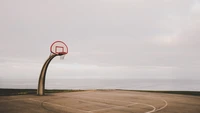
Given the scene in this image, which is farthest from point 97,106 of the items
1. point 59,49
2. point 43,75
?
point 59,49

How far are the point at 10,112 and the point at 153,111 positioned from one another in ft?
32.6

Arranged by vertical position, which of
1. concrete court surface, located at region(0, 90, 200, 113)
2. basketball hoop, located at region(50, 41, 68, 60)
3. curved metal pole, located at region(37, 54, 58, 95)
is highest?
basketball hoop, located at region(50, 41, 68, 60)

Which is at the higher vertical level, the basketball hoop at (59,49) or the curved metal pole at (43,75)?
the basketball hoop at (59,49)

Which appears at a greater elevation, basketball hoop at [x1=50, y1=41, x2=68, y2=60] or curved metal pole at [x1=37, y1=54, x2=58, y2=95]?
basketball hoop at [x1=50, y1=41, x2=68, y2=60]

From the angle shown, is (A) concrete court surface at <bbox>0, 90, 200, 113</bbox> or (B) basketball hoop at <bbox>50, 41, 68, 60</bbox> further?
(B) basketball hoop at <bbox>50, 41, 68, 60</bbox>

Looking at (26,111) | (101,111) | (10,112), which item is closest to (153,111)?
(101,111)

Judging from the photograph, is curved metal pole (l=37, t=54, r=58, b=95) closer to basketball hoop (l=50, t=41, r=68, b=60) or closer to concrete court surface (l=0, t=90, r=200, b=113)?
basketball hoop (l=50, t=41, r=68, b=60)

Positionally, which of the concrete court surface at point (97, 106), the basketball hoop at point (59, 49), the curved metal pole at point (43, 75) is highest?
the basketball hoop at point (59, 49)

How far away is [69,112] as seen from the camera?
510 inches

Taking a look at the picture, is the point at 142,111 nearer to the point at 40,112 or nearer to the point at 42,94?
the point at 40,112

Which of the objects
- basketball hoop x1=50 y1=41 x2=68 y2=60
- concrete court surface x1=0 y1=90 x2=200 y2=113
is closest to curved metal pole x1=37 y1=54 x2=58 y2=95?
basketball hoop x1=50 y1=41 x2=68 y2=60

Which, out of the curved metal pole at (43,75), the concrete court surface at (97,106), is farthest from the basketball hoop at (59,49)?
the concrete court surface at (97,106)

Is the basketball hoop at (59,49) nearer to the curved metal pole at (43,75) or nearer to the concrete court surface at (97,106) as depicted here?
the curved metal pole at (43,75)

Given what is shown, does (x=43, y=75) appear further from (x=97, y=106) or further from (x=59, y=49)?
(x=97, y=106)
